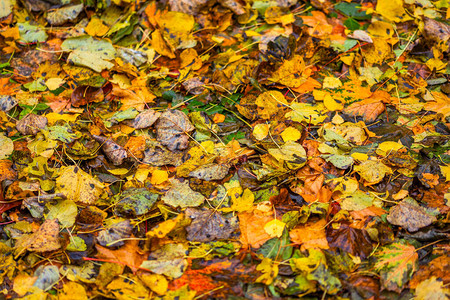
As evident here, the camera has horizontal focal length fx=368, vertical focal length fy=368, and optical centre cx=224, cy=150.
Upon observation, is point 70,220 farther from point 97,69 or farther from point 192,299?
point 97,69

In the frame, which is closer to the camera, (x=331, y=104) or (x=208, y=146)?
(x=208, y=146)

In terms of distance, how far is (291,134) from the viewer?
202cm

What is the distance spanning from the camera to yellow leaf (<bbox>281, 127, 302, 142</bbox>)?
200 centimetres

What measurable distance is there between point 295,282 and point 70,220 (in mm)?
1060

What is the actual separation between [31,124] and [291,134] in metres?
1.49

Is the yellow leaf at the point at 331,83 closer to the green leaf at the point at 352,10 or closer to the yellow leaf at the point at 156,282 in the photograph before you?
the green leaf at the point at 352,10

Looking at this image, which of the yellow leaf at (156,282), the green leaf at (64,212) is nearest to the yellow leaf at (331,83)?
the yellow leaf at (156,282)

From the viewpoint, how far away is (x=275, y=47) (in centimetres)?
241

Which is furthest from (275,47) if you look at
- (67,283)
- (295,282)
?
(67,283)

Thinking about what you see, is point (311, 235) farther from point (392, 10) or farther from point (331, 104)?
point (392, 10)

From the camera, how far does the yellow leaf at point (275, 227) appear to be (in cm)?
167

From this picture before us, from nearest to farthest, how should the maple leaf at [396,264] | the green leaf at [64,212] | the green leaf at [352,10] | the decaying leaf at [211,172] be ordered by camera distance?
the maple leaf at [396,264] → the green leaf at [64,212] → the decaying leaf at [211,172] → the green leaf at [352,10]

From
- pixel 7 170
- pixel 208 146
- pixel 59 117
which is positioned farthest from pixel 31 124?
pixel 208 146

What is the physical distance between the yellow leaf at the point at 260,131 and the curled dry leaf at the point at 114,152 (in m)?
0.71
